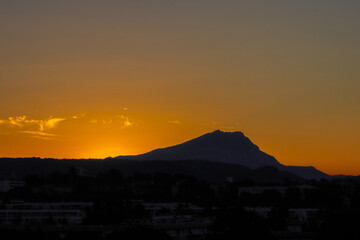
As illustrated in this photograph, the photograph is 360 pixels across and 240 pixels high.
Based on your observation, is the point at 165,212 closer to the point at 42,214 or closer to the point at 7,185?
the point at 42,214

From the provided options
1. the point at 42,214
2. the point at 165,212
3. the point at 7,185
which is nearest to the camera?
the point at 42,214

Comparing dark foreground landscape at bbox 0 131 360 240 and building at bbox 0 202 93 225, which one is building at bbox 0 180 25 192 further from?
building at bbox 0 202 93 225

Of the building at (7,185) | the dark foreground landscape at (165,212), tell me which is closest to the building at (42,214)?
the dark foreground landscape at (165,212)

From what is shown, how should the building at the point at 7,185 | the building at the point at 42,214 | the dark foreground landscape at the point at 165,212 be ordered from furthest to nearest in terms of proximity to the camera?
the building at the point at 7,185 < the building at the point at 42,214 < the dark foreground landscape at the point at 165,212

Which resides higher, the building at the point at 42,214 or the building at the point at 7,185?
the building at the point at 7,185

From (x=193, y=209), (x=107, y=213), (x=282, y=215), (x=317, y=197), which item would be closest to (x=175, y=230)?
(x=107, y=213)

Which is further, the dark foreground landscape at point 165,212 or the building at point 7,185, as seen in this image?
the building at point 7,185

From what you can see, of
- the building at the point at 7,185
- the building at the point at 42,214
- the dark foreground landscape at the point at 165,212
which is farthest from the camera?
the building at the point at 7,185

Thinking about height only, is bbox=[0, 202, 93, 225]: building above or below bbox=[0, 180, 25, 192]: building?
below

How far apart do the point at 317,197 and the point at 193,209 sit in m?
24.2

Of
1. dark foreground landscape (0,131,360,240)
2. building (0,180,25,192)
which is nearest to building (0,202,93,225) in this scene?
dark foreground landscape (0,131,360,240)

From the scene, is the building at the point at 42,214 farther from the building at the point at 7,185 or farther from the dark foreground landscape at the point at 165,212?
the building at the point at 7,185

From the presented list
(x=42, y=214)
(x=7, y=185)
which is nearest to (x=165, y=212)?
(x=42, y=214)

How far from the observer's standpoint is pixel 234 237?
5928 centimetres
